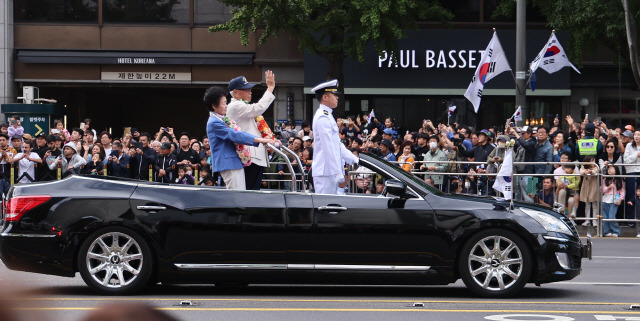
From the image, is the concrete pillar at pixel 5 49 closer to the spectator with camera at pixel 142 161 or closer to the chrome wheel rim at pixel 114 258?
the spectator with camera at pixel 142 161

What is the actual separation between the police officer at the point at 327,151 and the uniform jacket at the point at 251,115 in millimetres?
507

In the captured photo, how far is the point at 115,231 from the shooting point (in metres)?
8.59

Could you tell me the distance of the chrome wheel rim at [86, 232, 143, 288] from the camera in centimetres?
857

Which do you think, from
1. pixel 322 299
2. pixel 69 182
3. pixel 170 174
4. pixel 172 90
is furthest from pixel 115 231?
pixel 172 90

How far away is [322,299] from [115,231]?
1913mm

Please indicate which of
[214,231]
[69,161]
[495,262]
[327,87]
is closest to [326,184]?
[327,87]

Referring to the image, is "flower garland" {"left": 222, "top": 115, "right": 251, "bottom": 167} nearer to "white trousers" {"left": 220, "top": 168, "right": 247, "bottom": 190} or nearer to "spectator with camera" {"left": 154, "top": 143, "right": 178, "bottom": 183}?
"white trousers" {"left": 220, "top": 168, "right": 247, "bottom": 190}

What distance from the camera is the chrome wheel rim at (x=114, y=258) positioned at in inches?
337

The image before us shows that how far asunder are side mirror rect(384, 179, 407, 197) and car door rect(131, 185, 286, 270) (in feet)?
3.07

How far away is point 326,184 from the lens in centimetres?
963

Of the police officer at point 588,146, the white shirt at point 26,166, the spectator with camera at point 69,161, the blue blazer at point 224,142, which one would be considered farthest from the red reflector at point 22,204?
the police officer at point 588,146

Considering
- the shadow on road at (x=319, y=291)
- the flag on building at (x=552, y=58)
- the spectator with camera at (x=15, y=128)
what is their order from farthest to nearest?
the spectator with camera at (x=15, y=128) → the flag on building at (x=552, y=58) → the shadow on road at (x=319, y=291)

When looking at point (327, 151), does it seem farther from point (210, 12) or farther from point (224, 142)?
point (210, 12)

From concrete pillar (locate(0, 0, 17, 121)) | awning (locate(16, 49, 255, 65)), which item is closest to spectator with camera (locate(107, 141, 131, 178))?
awning (locate(16, 49, 255, 65))
